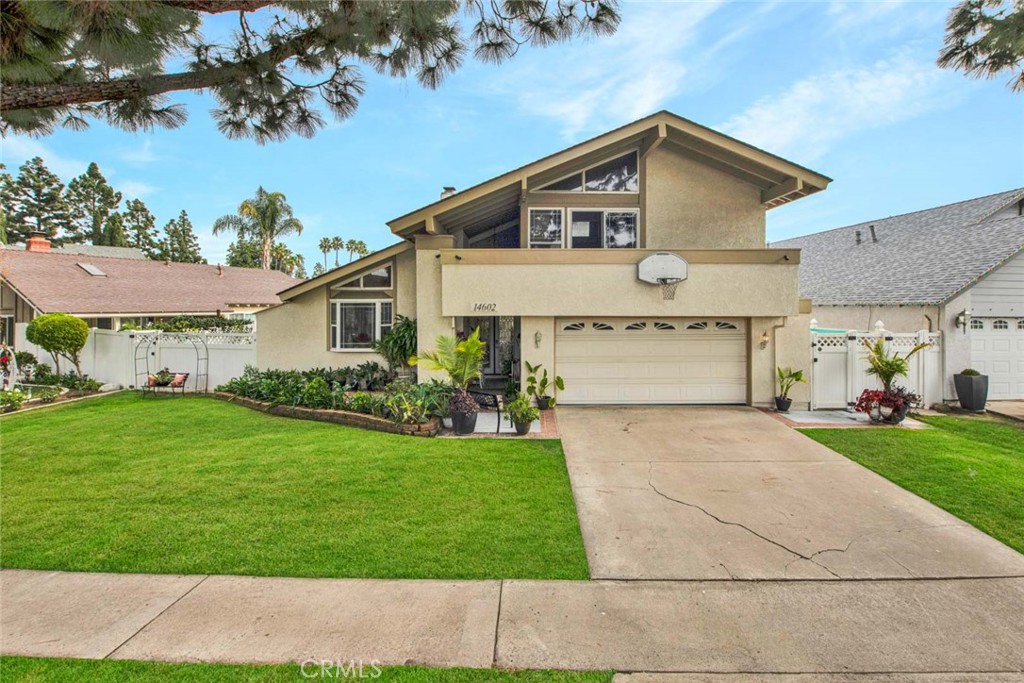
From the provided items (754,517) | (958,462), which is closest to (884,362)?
(958,462)

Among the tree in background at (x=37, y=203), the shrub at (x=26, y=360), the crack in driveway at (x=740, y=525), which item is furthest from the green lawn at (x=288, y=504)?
the tree in background at (x=37, y=203)

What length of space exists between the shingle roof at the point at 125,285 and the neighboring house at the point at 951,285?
77.7ft

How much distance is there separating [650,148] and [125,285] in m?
22.4

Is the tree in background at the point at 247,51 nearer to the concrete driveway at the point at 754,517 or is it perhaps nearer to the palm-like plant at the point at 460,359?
the palm-like plant at the point at 460,359

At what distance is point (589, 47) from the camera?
5871 mm

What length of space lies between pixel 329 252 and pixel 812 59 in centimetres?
6845

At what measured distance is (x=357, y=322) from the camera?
1345 cm

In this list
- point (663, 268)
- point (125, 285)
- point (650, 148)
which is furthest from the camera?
point (125, 285)

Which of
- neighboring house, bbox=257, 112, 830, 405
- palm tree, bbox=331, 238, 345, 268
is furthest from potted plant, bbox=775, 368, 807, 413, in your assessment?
palm tree, bbox=331, 238, 345, 268

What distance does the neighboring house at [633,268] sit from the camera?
10.9 metres

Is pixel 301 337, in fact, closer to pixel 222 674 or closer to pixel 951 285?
pixel 222 674

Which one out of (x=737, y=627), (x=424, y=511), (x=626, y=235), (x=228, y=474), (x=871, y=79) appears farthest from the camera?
(x=626, y=235)

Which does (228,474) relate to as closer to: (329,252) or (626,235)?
(626,235)

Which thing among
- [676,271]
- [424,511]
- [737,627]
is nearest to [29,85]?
[424,511]
